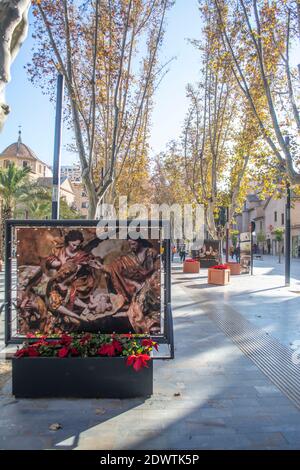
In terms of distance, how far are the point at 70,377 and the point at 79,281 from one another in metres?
1.18

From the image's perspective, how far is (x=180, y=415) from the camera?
14.0 feet

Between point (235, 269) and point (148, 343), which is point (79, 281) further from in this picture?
point (235, 269)

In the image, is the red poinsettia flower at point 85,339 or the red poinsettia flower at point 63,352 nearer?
the red poinsettia flower at point 63,352

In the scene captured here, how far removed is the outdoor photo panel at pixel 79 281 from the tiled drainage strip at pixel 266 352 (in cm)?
193

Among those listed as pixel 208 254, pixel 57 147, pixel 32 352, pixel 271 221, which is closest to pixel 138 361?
pixel 32 352

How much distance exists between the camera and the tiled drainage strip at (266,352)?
532 cm

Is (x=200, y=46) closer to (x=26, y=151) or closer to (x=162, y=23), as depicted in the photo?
(x=162, y=23)

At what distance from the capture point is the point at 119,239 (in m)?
5.34

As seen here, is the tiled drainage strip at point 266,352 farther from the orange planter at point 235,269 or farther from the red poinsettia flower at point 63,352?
the orange planter at point 235,269

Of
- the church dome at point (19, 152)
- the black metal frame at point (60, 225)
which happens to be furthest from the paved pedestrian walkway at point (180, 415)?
the church dome at point (19, 152)

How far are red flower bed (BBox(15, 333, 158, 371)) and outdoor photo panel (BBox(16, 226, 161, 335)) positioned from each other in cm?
29

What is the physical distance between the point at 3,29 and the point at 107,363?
367 cm

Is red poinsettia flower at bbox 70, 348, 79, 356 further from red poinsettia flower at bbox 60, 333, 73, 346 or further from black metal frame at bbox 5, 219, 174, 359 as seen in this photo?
black metal frame at bbox 5, 219, 174, 359
